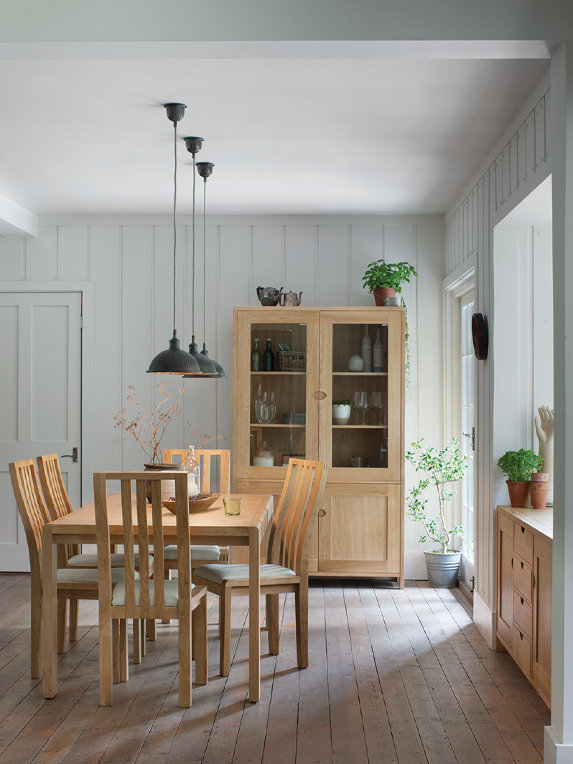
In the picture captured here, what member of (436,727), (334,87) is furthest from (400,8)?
(436,727)

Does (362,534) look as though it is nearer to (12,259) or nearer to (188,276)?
(188,276)

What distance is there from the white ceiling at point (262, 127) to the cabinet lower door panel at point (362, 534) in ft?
6.81

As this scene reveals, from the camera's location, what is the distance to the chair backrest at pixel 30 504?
12.0 ft

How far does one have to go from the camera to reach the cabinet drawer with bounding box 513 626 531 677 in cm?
341

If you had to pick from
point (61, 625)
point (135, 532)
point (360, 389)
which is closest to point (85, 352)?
point (360, 389)

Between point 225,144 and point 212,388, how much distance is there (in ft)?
7.04

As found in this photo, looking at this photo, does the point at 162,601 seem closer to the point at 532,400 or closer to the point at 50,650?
the point at 50,650

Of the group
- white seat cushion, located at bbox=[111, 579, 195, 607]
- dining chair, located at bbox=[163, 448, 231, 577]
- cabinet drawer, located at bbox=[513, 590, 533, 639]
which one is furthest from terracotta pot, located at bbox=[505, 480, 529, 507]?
white seat cushion, located at bbox=[111, 579, 195, 607]

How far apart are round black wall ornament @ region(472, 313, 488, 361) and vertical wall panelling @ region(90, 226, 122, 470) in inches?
110

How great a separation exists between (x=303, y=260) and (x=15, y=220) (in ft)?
6.78

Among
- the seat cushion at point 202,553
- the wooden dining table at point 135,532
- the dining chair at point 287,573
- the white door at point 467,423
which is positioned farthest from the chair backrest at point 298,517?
the white door at point 467,423

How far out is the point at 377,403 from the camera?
214 inches

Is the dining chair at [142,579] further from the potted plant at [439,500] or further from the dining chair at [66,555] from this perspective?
the potted plant at [439,500]

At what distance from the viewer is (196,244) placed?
5887mm
